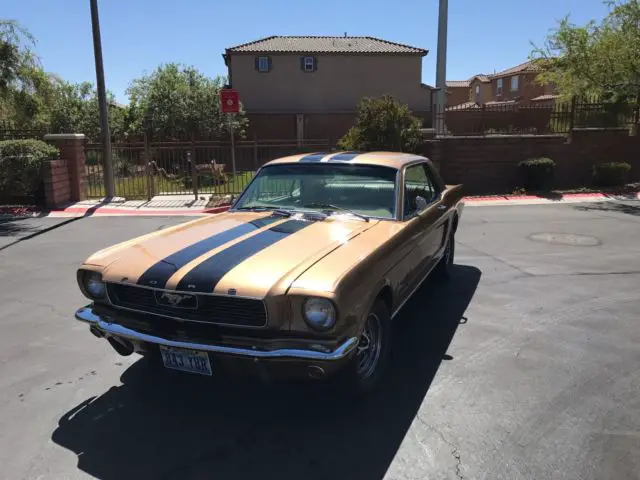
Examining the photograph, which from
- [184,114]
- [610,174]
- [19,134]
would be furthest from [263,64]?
[610,174]

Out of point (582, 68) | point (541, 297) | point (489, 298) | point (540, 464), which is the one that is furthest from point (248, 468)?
point (582, 68)

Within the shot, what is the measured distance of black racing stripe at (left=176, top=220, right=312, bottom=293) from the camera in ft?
10.1

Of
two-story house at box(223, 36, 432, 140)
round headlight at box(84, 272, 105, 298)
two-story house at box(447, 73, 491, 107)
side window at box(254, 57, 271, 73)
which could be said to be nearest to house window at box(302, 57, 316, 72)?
two-story house at box(223, 36, 432, 140)

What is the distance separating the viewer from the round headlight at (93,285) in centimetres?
355

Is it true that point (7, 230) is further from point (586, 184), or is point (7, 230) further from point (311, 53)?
point (311, 53)

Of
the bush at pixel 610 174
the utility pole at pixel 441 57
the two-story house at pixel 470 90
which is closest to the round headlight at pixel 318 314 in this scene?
the utility pole at pixel 441 57

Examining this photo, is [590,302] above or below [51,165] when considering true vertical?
below

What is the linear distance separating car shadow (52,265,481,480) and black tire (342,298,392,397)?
12 centimetres

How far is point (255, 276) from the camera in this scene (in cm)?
306

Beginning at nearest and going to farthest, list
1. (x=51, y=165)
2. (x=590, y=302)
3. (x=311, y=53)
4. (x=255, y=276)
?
(x=255, y=276)
(x=590, y=302)
(x=51, y=165)
(x=311, y=53)

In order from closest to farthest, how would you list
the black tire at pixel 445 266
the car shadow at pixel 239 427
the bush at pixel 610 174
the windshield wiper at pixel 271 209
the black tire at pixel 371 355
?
the car shadow at pixel 239 427, the black tire at pixel 371 355, the windshield wiper at pixel 271 209, the black tire at pixel 445 266, the bush at pixel 610 174

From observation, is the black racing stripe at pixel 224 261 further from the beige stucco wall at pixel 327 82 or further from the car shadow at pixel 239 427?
the beige stucco wall at pixel 327 82

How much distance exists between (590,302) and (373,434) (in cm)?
355

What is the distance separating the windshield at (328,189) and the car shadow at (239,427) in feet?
4.35
